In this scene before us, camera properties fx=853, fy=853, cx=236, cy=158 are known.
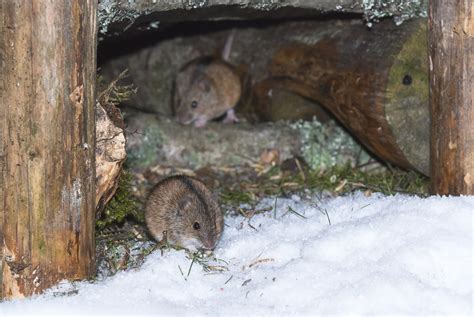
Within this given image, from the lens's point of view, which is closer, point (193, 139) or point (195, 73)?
point (193, 139)

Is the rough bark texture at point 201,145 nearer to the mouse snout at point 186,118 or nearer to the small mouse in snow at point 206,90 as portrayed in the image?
the small mouse in snow at point 206,90

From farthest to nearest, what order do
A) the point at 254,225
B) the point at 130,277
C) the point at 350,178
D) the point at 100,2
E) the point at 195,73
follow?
the point at 195,73 < the point at 350,178 < the point at 254,225 < the point at 100,2 < the point at 130,277

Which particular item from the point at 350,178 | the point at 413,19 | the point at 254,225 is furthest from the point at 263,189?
the point at 413,19

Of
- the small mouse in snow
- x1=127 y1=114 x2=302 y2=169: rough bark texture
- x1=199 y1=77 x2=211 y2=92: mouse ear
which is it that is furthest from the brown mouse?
x1=199 y1=77 x2=211 y2=92: mouse ear

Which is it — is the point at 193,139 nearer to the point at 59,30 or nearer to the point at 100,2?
the point at 100,2

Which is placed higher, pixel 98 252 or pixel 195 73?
pixel 195 73

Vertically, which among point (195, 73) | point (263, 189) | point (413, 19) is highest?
point (413, 19)

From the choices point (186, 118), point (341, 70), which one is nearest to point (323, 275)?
point (341, 70)
